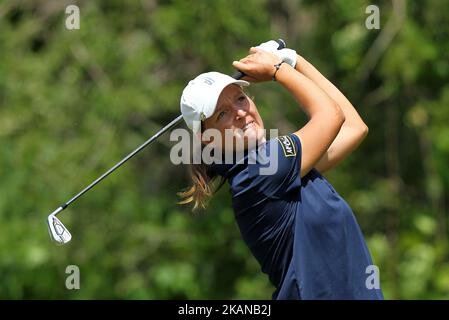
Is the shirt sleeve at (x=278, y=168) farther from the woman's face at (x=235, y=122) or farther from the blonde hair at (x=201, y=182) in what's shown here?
the blonde hair at (x=201, y=182)

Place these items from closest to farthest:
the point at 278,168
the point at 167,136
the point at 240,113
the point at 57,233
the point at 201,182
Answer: the point at 278,168 < the point at 240,113 < the point at 201,182 < the point at 57,233 < the point at 167,136

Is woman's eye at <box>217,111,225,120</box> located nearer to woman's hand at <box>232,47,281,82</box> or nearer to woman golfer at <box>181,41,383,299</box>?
woman golfer at <box>181,41,383,299</box>

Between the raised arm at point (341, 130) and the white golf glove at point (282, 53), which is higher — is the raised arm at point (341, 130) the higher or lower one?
the lower one

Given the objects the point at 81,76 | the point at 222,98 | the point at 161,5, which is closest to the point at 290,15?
the point at 161,5

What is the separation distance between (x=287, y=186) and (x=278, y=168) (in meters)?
0.07

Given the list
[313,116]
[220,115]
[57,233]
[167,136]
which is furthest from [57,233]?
[167,136]

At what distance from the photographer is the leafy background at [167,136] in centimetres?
724

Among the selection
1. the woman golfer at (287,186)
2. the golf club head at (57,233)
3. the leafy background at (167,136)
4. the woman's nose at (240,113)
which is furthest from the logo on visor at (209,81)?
the leafy background at (167,136)

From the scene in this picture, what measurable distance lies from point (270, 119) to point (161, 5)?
137 cm

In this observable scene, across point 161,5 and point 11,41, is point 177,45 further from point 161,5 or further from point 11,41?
point 11,41

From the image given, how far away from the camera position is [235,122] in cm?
322

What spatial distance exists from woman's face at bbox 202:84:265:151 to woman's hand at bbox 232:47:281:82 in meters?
0.06

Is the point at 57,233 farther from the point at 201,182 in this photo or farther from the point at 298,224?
the point at 298,224

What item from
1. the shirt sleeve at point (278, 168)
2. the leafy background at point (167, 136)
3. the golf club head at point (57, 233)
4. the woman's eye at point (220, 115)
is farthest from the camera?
the leafy background at point (167, 136)
